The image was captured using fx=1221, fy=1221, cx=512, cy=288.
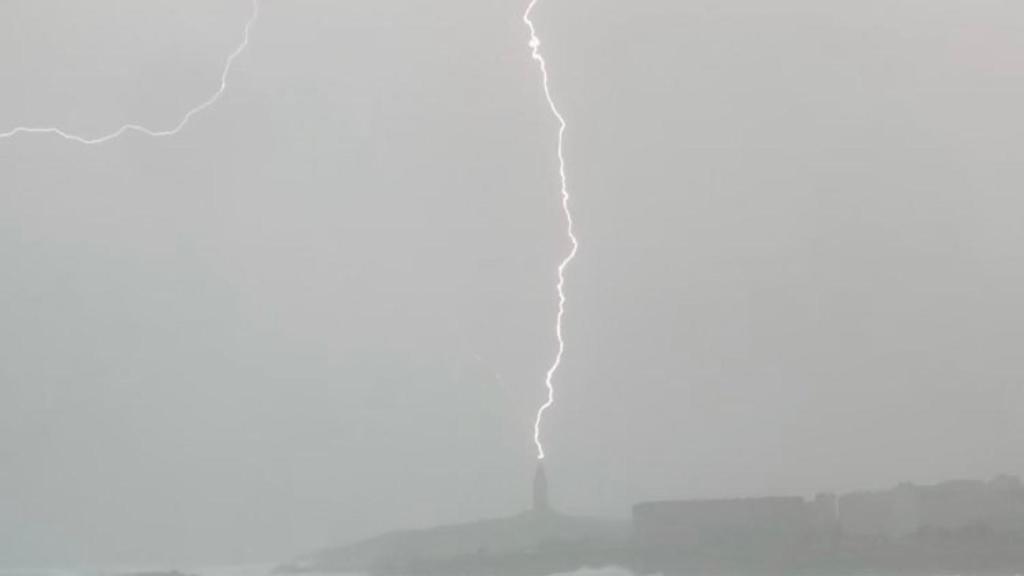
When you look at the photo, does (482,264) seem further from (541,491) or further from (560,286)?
(541,491)

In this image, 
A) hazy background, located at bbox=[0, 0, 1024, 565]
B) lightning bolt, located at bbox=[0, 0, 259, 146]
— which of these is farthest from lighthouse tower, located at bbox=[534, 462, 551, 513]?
lightning bolt, located at bbox=[0, 0, 259, 146]

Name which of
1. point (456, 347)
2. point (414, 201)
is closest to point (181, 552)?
point (456, 347)

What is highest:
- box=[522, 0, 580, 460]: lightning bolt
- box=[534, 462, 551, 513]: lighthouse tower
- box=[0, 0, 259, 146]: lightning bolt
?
box=[0, 0, 259, 146]: lightning bolt

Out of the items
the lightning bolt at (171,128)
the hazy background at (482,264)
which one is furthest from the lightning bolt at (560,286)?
the lightning bolt at (171,128)

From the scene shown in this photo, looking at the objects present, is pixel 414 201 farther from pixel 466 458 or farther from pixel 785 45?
pixel 785 45

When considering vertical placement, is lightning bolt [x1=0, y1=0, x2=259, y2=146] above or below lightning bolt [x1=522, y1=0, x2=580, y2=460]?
above

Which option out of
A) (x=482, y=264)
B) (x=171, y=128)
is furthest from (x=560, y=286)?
(x=171, y=128)

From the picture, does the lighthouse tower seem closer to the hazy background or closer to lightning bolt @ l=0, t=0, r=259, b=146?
the hazy background
